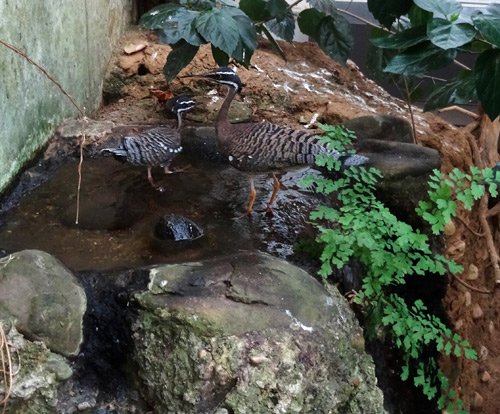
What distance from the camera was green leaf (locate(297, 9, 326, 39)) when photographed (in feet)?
10.8

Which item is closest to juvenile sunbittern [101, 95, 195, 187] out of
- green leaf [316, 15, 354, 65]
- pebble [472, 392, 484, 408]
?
green leaf [316, 15, 354, 65]

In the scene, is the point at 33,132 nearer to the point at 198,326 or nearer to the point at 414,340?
the point at 198,326

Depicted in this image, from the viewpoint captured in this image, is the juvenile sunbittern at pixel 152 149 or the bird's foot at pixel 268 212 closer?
the bird's foot at pixel 268 212

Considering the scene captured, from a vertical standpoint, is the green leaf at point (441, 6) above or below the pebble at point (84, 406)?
above

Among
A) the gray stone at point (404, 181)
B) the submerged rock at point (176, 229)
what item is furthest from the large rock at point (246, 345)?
the gray stone at point (404, 181)

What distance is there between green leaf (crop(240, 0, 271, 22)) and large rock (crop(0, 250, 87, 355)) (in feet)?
5.76

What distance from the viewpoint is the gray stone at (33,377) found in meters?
2.26

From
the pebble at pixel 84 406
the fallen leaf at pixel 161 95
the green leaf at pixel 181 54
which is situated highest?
the green leaf at pixel 181 54

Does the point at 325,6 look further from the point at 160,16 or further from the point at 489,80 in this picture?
the point at 489,80

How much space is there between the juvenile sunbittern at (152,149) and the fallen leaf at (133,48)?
154 centimetres

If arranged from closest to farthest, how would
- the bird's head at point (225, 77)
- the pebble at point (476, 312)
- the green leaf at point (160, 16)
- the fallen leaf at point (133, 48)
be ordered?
the green leaf at point (160, 16)
the bird's head at point (225, 77)
the pebble at point (476, 312)
the fallen leaf at point (133, 48)

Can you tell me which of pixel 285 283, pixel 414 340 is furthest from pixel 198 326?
pixel 414 340

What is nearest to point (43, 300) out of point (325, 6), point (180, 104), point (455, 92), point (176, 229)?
point (176, 229)

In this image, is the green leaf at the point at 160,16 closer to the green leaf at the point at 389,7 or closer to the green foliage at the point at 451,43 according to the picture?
the green leaf at the point at 389,7
